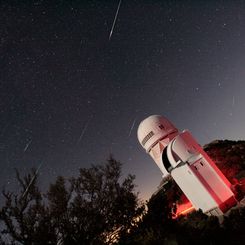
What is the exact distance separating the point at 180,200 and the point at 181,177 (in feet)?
22.5

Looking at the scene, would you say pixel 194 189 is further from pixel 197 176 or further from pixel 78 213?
pixel 78 213

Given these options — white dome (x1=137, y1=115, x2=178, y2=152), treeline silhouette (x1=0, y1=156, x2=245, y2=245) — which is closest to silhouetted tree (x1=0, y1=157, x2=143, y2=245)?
treeline silhouette (x1=0, y1=156, x2=245, y2=245)

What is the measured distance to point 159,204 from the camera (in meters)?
20.2

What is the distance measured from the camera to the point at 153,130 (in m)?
29.5

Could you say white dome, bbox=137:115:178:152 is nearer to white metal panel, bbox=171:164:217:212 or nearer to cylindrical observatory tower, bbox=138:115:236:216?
cylindrical observatory tower, bbox=138:115:236:216

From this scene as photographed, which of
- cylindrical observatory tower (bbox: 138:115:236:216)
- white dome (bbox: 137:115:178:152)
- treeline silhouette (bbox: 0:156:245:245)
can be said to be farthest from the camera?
white dome (bbox: 137:115:178:152)

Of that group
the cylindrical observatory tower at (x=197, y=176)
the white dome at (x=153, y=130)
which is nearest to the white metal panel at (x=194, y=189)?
the cylindrical observatory tower at (x=197, y=176)

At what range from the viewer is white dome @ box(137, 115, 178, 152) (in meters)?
28.9

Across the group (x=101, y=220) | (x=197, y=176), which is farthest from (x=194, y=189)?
(x=101, y=220)

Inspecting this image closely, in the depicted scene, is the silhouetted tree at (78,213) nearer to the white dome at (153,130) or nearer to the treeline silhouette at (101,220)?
Result: the treeline silhouette at (101,220)

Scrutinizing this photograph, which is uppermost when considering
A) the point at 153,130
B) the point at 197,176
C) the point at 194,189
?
the point at 153,130

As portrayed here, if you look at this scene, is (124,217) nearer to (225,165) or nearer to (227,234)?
(227,234)

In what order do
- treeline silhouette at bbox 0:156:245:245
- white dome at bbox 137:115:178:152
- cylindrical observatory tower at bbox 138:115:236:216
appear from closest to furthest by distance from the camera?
treeline silhouette at bbox 0:156:245:245
cylindrical observatory tower at bbox 138:115:236:216
white dome at bbox 137:115:178:152

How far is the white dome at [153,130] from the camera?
2892cm
